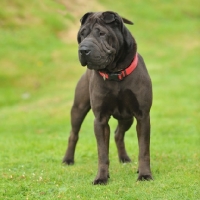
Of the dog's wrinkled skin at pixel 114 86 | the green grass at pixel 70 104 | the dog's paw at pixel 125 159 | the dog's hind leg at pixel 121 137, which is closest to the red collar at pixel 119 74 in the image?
the dog's wrinkled skin at pixel 114 86

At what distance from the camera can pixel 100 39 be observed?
23.7ft

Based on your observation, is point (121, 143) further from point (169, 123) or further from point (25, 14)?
point (25, 14)

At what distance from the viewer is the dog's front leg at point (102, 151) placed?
7746mm

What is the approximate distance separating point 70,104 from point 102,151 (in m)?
12.7

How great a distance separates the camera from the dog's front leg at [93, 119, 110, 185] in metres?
7.75

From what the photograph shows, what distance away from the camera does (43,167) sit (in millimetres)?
9445

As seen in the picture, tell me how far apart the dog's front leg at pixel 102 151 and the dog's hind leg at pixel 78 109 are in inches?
52.3

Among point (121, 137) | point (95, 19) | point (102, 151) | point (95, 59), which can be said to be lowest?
point (121, 137)

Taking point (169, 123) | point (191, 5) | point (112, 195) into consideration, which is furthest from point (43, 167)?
point (191, 5)

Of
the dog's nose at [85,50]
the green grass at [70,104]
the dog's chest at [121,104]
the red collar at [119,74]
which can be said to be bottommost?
the green grass at [70,104]

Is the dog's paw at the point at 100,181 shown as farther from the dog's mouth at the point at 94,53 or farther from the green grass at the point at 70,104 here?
the dog's mouth at the point at 94,53

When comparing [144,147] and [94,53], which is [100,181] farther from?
[94,53]

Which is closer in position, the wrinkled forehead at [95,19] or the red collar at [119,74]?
the wrinkled forehead at [95,19]

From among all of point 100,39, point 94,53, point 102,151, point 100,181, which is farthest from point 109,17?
point 100,181
